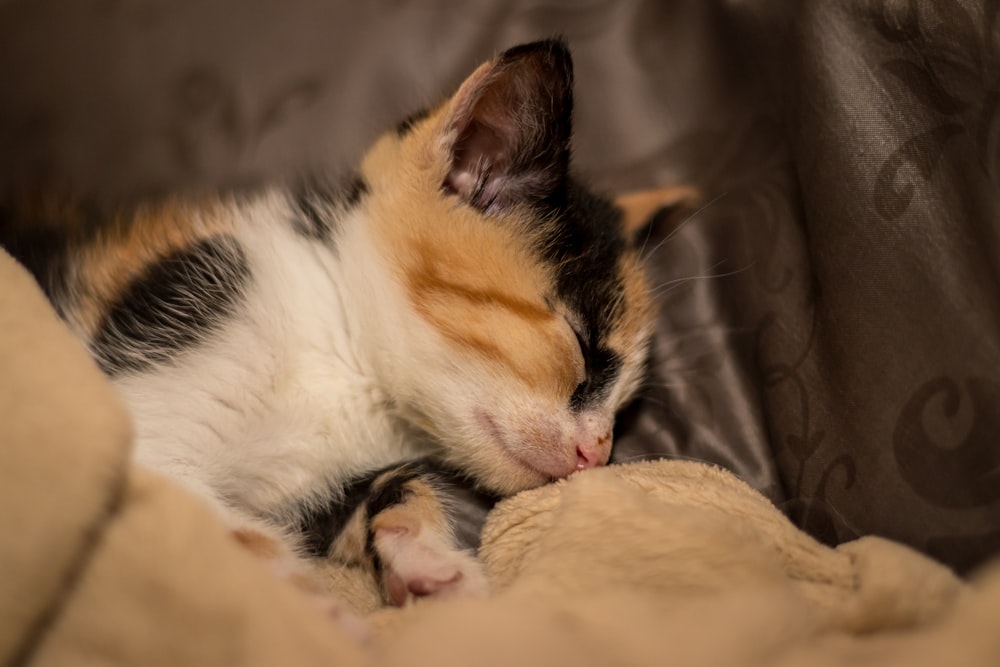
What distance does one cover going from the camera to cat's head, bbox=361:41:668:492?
97cm

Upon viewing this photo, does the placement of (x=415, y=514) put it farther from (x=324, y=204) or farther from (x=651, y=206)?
(x=651, y=206)

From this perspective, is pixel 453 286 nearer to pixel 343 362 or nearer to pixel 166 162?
pixel 343 362

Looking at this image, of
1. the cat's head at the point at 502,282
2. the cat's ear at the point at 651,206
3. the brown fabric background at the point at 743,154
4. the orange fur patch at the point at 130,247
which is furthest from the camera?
the cat's ear at the point at 651,206

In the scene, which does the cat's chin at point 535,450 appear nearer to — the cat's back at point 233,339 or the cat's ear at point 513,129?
the cat's back at point 233,339

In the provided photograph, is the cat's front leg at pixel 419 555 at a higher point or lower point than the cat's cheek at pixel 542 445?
lower

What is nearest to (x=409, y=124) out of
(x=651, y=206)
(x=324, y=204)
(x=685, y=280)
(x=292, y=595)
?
(x=324, y=204)

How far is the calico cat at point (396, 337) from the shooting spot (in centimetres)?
95

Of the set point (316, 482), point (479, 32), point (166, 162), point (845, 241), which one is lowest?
point (316, 482)

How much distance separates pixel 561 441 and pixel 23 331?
60 cm

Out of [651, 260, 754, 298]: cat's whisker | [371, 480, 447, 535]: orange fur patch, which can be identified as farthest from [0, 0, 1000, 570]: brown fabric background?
[371, 480, 447, 535]: orange fur patch

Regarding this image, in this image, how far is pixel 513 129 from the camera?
0.99 meters

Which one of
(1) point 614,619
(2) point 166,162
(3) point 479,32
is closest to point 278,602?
(1) point 614,619

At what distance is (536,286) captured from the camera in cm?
102

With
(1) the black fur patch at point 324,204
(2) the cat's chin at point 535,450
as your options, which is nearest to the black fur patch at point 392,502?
(2) the cat's chin at point 535,450
